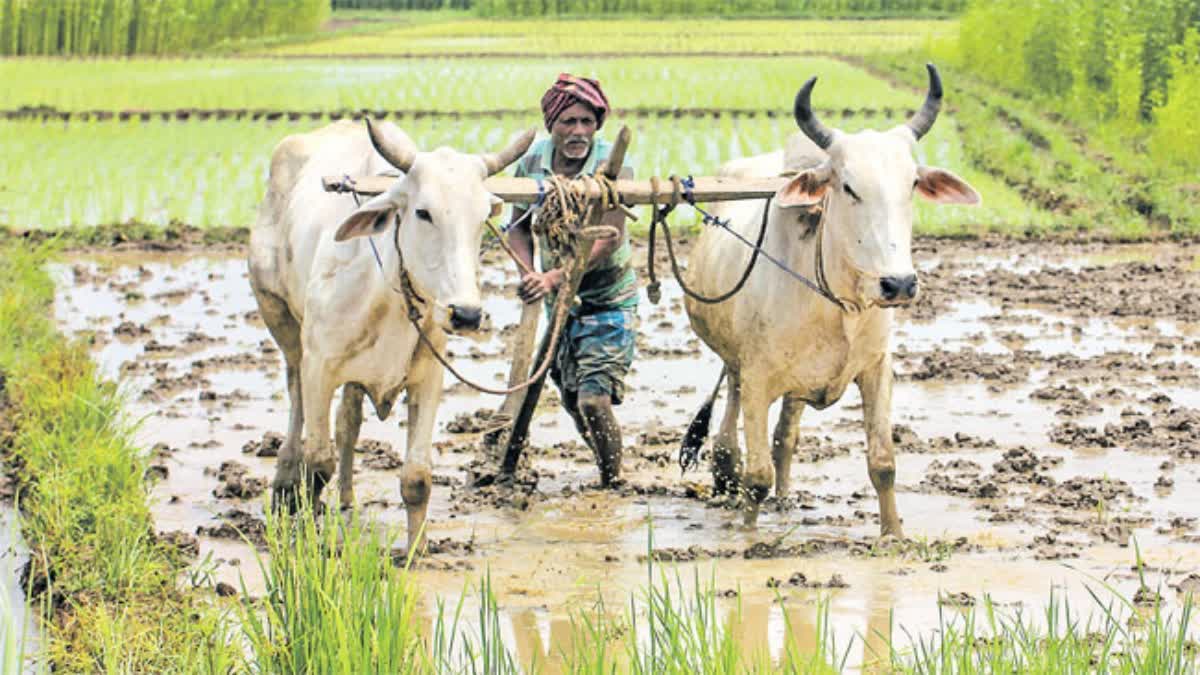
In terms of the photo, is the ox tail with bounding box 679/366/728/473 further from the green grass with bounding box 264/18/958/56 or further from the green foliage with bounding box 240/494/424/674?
the green grass with bounding box 264/18/958/56

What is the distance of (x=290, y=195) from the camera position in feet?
22.7

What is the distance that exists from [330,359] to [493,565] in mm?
787

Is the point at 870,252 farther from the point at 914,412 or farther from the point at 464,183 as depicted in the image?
the point at 914,412

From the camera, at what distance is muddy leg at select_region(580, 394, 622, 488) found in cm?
679

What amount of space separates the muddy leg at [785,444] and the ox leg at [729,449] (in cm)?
15

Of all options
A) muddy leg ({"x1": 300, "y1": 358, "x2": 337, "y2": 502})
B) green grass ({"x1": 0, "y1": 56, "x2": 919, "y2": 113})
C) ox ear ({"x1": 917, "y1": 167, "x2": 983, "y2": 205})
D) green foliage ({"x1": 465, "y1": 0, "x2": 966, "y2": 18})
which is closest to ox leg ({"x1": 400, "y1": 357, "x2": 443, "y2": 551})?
muddy leg ({"x1": 300, "y1": 358, "x2": 337, "y2": 502})

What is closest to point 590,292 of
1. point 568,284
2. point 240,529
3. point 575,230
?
point 568,284

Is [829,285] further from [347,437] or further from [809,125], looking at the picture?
[347,437]

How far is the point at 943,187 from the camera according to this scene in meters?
5.72

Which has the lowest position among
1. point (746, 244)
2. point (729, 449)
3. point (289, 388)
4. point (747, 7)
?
point (729, 449)

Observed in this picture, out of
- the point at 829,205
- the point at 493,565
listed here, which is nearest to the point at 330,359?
the point at 493,565

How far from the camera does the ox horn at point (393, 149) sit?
17.8 ft

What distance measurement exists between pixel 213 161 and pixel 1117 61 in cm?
782

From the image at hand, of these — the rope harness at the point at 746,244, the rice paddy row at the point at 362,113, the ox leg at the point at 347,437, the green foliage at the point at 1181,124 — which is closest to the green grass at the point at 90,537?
the ox leg at the point at 347,437
